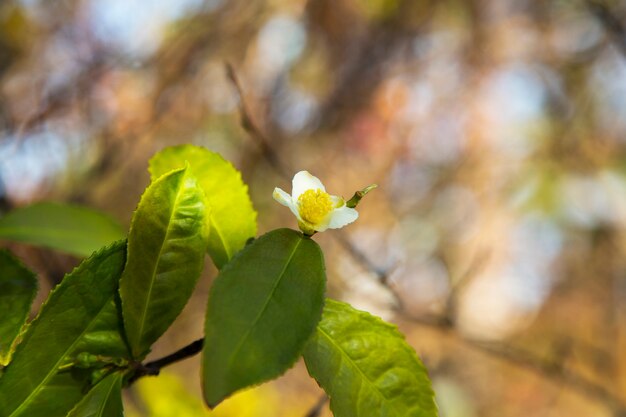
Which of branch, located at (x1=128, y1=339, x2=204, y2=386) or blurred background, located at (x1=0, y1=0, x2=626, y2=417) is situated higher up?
branch, located at (x1=128, y1=339, x2=204, y2=386)

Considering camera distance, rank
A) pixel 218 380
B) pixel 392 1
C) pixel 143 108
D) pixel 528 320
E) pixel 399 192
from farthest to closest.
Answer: pixel 528 320
pixel 399 192
pixel 392 1
pixel 143 108
pixel 218 380

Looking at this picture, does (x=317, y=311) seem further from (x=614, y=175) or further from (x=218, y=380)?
(x=614, y=175)

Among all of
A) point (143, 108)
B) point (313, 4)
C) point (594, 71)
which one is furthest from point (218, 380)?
point (594, 71)

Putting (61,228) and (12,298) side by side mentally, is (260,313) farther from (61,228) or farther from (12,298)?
(61,228)

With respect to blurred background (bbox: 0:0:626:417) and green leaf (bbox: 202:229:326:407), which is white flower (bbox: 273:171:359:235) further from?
blurred background (bbox: 0:0:626:417)

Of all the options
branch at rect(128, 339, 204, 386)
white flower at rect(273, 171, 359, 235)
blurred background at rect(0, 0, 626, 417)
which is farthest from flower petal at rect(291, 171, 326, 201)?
blurred background at rect(0, 0, 626, 417)

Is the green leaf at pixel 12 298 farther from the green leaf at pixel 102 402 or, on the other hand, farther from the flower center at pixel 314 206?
the flower center at pixel 314 206
